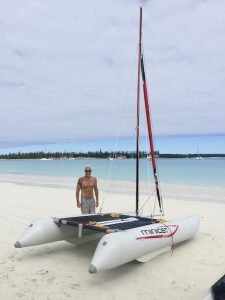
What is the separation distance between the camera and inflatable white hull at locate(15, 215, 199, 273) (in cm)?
485

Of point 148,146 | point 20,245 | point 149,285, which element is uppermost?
point 148,146

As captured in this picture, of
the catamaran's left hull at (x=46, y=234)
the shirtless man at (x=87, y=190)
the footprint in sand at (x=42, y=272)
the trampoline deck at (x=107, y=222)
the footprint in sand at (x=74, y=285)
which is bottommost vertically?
the footprint in sand at (x=74, y=285)

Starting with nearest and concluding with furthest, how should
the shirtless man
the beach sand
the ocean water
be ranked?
the beach sand → the shirtless man → the ocean water

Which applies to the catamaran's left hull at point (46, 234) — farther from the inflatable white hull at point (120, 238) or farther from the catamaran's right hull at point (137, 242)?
the catamaran's right hull at point (137, 242)

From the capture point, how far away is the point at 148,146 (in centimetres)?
798

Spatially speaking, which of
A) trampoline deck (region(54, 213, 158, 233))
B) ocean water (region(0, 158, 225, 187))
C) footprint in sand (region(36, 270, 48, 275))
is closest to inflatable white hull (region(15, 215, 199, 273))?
trampoline deck (region(54, 213, 158, 233))

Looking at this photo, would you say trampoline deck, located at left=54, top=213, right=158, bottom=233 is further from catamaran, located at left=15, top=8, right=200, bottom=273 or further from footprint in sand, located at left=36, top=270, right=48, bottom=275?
footprint in sand, located at left=36, top=270, right=48, bottom=275

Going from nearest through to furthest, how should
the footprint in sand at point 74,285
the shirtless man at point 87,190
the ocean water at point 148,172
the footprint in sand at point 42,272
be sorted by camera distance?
the footprint in sand at point 74,285 → the footprint in sand at point 42,272 → the shirtless man at point 87,190 → the ocean water at point 148,172

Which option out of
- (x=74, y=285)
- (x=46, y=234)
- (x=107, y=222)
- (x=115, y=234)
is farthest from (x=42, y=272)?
(x=107, y=222)

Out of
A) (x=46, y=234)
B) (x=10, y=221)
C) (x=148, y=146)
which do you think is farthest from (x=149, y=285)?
(x=10, y=221)

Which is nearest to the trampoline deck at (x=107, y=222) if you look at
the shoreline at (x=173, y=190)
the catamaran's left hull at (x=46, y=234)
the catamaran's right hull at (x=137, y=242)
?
the catamaran's left hull at (x=46, y=234)

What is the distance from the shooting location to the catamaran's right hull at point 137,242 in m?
4.78

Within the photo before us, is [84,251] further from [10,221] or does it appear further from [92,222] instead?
[10,221]

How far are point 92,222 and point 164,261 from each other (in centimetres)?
143
